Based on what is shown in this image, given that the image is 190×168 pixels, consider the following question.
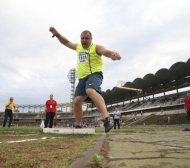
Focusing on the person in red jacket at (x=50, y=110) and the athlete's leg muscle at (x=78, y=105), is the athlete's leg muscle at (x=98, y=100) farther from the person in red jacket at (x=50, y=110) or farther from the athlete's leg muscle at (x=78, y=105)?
the person in red jacket at (x=50, y=110)

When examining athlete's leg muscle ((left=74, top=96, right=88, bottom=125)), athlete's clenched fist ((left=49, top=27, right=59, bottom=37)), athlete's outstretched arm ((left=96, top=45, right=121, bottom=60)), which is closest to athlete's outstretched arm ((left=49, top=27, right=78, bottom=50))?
athlete's clenched fist ((left=49, top=27, right=59, bottom=37))

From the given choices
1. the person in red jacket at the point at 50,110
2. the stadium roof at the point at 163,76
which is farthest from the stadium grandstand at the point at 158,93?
the person in red jacket at the point at 50,110

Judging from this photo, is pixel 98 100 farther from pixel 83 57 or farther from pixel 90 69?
pixel 83 57

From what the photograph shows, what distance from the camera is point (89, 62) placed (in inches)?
117

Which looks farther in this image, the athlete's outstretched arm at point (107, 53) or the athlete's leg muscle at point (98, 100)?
the athlete's leg muscle at point (98, 100)

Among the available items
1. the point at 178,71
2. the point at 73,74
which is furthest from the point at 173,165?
the point at 73,74

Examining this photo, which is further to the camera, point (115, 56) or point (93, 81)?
point (93, 81)

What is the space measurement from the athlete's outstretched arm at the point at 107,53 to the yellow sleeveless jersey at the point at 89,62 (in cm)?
9

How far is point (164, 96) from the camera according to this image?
32.4 m

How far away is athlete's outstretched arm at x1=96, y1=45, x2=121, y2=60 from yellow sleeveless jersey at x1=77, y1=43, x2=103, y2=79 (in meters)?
0.09

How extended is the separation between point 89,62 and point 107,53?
0.47 meters

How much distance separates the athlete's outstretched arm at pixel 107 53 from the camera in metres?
2.38

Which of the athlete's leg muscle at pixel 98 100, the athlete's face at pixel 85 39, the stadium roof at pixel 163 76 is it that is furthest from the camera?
the stadium roof at pixel 163 76

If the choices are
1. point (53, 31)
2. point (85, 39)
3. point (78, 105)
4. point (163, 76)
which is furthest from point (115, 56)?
point (163, 76)
